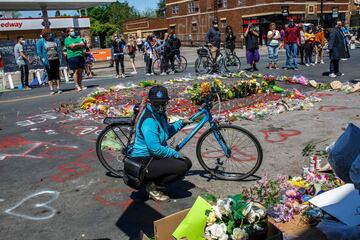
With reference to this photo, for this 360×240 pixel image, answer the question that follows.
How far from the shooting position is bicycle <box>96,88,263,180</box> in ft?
15.9

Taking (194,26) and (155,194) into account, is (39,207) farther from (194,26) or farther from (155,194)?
(194,26)

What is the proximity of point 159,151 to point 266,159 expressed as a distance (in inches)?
80.2

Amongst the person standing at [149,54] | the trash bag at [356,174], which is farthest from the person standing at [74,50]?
the trash bag at [356,174]

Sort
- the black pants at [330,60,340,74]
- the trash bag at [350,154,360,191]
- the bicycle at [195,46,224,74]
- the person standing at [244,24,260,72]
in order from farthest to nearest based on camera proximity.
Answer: the bicycle at [195,46,224,74] → the person standing at [244,24,260,72] → the black pants at [330,60,340,74] → the trash bag at [350,154,360,191]

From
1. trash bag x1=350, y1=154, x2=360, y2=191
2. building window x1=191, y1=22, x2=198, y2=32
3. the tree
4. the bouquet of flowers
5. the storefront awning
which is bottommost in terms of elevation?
the bouquet of flowers

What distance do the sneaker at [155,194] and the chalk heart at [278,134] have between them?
2786 mm

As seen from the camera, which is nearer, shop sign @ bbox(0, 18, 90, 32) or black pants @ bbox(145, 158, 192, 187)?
black pants @ bbox(145, 158, 192, 187)

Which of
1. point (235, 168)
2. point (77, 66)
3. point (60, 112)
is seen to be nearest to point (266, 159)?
→ point (235, 168)

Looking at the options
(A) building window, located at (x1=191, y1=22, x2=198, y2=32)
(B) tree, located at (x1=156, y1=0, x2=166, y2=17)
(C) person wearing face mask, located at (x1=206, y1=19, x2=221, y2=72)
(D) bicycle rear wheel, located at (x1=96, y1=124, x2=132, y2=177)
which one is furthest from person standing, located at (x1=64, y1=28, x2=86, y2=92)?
(B) tree, located at (x1=156, y1=0, x2=166, y2=17)

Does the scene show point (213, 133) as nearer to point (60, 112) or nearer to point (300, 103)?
point (300, 103)

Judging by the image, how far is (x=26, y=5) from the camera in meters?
26.3

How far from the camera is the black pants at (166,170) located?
4.31 metres

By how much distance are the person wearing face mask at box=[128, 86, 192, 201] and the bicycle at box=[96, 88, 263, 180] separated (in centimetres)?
36

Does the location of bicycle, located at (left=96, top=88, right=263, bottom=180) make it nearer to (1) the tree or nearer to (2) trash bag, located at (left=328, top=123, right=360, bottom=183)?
(2) trash bag, located at (left=328, top=123, right=360, bottom=183)
